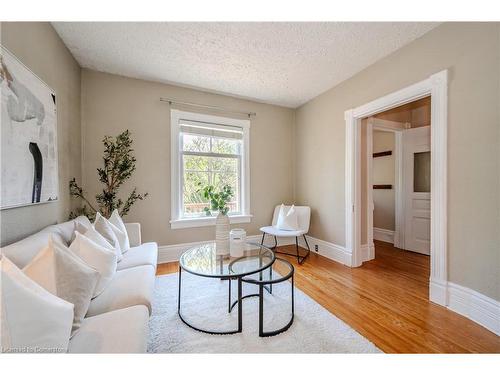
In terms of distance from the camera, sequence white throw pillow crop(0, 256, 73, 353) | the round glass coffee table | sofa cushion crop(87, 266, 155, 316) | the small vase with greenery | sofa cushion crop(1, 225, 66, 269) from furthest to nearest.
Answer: the small vase with greenery, the round glass coffee table, sofa cushion crop(87, 266, 155, 316), sofa cushion crop(1, 225, 66, 269), white throw pillow crop(0, 256, 73, 353)

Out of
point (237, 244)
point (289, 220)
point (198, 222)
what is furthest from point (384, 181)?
point (198, 222)

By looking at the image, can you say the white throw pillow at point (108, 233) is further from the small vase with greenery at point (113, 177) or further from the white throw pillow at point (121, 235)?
the small vase with greenery at point (113, 177)

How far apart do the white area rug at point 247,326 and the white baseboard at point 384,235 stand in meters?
2.79

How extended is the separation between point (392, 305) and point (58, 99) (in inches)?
147

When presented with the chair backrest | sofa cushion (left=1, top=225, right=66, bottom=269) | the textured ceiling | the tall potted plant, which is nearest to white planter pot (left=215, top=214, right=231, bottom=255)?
the tall potted plant

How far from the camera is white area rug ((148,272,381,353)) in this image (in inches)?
56.3

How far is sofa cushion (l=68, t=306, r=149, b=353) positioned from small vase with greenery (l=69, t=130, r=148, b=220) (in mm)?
1867

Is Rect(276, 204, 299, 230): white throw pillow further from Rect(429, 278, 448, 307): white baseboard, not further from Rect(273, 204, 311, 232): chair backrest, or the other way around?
Rect(429, 278, 448, 307): white baseboard

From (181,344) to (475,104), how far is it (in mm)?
2926

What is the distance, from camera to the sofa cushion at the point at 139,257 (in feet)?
6.18

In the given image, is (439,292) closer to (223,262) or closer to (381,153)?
(223,262)

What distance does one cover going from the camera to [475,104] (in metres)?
1.71

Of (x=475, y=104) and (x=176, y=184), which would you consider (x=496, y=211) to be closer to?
(x=475, y=104)

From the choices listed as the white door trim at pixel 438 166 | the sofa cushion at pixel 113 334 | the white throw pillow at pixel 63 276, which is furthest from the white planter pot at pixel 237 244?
the white door trim at pixel 438 166
